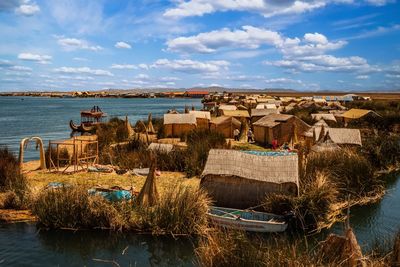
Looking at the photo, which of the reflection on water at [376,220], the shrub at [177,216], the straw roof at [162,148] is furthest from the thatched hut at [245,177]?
the straw roof at [162,148]

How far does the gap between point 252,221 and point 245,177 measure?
1.94 metres

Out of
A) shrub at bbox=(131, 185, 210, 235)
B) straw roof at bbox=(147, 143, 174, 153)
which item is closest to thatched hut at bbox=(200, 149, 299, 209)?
shrub at bbox=(131, 185, 210, 235)

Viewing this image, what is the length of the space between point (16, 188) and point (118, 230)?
4.89 m

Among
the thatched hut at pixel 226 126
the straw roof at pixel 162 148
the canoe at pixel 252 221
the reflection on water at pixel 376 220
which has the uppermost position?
the thatched hut at pixel 226 126

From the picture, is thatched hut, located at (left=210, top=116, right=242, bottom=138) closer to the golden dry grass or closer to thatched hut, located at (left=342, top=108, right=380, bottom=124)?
thatched hut, located at (left=342, top=108, right=380, bottom=124)

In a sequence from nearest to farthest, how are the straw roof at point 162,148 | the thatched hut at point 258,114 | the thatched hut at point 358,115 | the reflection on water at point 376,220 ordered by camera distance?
the reflection on water at point 376,220 < the straw roof at point 162,148 < the thatched hut at point 358,115 < the thatched hut at point 258,114

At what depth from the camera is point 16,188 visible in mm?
15797

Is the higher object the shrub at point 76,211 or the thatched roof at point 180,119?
the thatched roof at point 180,119

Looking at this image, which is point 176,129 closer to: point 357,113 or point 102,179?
point 102,179

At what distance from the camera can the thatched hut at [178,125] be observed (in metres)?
34.9

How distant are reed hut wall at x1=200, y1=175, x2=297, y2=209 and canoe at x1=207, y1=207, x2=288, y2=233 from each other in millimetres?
724

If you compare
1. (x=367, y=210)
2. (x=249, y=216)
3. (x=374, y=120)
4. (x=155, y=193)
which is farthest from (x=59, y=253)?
(x=374, y=120)

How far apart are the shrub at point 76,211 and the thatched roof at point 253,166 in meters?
3.69

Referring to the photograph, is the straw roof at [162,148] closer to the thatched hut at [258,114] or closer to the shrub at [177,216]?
the shrub at [177,216]
